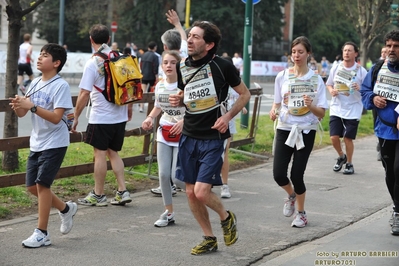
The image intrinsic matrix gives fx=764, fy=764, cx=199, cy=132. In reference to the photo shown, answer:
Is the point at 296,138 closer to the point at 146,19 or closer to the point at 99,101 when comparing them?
the point at 99,101

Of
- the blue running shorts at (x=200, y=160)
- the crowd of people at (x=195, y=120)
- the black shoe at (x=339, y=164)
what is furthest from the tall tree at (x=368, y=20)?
the blue running shorts at (x=200, y=160)

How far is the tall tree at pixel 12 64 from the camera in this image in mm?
9250

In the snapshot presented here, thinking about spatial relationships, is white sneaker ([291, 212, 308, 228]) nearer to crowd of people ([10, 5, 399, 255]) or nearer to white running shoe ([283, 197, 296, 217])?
crowd of people ([10, 5, 399, 255])

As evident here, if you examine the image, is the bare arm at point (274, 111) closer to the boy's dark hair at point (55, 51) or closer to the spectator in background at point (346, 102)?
the boy's dark hair at point (55, 51)

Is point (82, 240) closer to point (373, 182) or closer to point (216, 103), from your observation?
point (216, 103)

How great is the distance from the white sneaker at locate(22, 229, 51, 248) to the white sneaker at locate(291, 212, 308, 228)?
2559 mm

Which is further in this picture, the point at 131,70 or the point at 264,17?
the point at 264,17

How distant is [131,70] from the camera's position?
26.8ft

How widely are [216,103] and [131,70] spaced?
1972 mm

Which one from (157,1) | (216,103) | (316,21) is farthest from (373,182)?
(316,21)

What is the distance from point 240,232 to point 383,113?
1850mm

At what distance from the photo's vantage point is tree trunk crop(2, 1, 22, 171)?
9258 millimetres

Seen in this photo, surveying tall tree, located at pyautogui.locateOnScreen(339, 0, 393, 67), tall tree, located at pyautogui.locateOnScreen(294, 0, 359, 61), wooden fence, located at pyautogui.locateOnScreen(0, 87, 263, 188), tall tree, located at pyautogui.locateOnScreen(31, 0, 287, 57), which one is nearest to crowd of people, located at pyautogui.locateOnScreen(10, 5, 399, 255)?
wooden fence, located at pyautogui.locateOnScreen(0, 87, 263, 188)

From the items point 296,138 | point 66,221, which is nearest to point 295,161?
point 296,138
